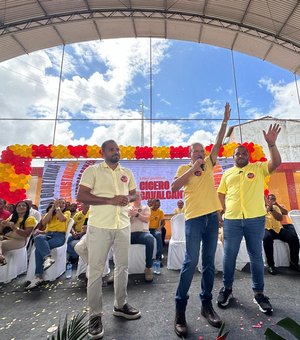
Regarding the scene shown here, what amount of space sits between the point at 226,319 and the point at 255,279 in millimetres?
507

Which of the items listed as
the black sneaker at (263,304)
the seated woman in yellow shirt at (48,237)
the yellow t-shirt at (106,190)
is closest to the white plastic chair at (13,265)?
the seated woman in yellow shirt at (48,237)

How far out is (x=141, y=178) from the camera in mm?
6453

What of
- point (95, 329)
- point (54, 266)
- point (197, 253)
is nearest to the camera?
point (95, 329)

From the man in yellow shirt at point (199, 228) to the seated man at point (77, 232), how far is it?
96.8 inches

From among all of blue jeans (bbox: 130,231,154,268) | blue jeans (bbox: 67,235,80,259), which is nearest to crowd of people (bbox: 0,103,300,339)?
blue jeans (bbox: 130,231,154,268)

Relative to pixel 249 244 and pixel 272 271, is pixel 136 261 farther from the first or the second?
pixel 272 271

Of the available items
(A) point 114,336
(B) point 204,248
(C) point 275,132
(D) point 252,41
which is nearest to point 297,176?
(D) point 252,41

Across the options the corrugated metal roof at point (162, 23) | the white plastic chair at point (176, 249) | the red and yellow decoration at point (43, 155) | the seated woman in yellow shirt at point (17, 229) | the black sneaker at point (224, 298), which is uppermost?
the corrugated metal roof at point (162, 23)

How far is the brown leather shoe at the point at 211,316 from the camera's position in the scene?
181 cm

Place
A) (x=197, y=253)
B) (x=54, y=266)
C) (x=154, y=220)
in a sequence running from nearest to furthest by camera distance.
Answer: (x=197, y=253), (x=54, y=266), (x=154, y=220)

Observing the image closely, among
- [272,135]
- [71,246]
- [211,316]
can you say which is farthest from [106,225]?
[71,246]

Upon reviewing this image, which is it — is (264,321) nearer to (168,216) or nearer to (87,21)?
(168,216)

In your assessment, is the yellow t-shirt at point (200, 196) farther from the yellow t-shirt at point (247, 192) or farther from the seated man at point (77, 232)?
the seated man at point (77, 232)

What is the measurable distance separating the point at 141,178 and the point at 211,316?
475cm
